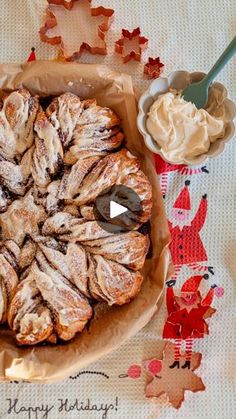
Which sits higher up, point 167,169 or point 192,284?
point 167,169

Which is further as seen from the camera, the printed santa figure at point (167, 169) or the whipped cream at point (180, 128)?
the printed santa figure at point (167, 169)

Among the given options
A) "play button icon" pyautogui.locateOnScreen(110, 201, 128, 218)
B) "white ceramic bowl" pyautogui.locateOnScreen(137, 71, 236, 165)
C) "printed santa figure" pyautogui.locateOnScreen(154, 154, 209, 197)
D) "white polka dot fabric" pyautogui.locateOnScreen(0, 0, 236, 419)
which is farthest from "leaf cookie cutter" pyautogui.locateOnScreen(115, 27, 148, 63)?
"play button icon" pyautogui.locateOnScreen(110, 201, 128, 218)

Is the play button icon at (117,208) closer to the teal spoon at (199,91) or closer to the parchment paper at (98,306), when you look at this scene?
the parchment paper at (98,306)

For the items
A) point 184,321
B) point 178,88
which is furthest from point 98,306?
point 178,88

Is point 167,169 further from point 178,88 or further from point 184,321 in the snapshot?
point 184,321

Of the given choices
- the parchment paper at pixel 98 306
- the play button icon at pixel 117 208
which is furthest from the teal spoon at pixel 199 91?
the play button icon at pixel 117 208
